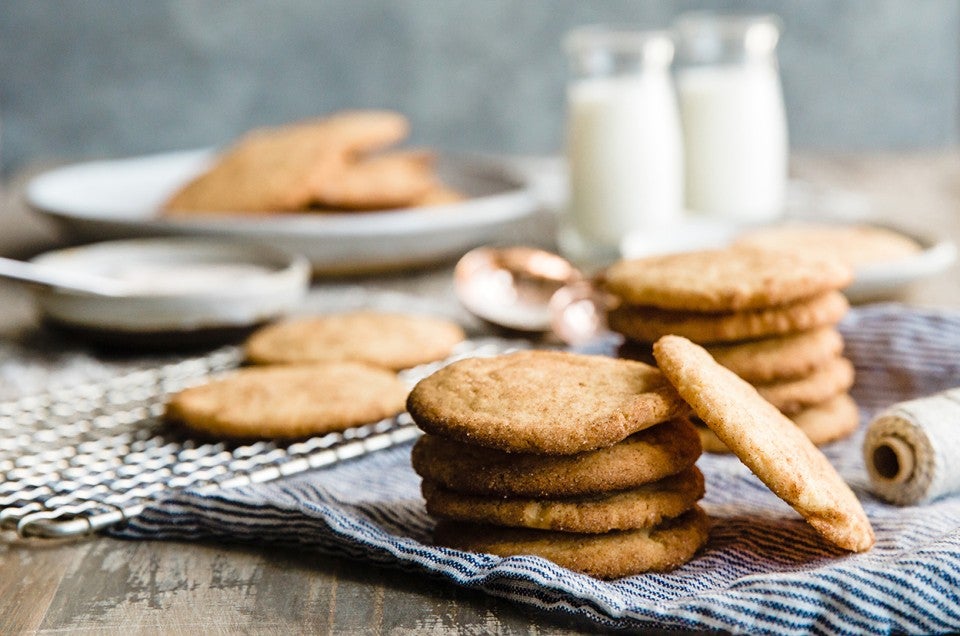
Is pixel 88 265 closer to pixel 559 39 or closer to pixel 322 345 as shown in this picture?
pixel 322 345

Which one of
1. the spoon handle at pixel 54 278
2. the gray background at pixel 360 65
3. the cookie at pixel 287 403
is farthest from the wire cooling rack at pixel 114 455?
the gray background at pixel 360 65

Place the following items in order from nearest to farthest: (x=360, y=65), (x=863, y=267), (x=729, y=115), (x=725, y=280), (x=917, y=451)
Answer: (x=917, y=451) → (x=725, y=280) → (x=863, y=267) → (x=729, y=115) → (x=360, y=65)

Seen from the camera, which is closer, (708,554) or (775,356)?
(708,554)

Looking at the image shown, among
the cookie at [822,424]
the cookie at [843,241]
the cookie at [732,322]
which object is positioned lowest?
the cookie at [822,424]

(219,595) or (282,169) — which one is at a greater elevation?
(282,169)

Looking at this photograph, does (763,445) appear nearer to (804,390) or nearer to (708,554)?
(708,554)

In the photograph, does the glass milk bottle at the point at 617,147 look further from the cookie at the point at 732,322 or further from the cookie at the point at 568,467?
the cookie at the point at 568,467

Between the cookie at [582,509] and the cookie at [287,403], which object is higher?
the cookie at [582,509]

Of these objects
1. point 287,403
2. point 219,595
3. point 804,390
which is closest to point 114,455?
point 287,403
